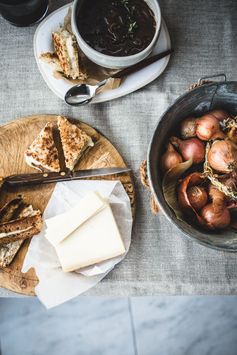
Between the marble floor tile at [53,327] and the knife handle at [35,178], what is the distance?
21.3 inches

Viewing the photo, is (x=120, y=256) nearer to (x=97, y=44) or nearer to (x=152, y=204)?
(x=152, y=204)

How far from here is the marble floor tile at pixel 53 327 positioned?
1.21 meters

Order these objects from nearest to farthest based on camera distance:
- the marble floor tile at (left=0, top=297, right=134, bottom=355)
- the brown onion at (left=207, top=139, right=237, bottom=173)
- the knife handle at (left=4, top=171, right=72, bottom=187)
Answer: the brown onion at (left=207, top=139, right=237, bottom=173) → the knife handle at (left=4, top=171, right=72, bottom=187) → the marble floor tile at (left=0, top=297, right=134, bottom=355)

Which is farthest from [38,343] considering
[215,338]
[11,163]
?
[11,163]

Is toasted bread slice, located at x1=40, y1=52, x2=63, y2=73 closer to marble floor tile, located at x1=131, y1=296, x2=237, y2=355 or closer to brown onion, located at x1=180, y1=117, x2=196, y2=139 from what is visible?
brown onion, located at x1=180, y1=117, x2=196, y2=139

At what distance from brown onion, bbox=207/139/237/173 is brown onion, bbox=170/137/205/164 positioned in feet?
0.10

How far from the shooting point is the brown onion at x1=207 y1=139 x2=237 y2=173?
0.68 meters

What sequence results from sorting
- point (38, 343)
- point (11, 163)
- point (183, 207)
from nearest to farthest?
point (183, 207) < point (11, 163) < point (38, 343)

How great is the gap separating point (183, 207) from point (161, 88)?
0.29 m

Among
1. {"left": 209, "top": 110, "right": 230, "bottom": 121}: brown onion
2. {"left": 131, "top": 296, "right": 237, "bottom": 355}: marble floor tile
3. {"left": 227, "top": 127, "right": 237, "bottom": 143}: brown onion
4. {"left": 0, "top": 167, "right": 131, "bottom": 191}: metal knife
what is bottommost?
{"left": 131, "top": 296, "right": 237, "bottom": 355}: marble floor tile

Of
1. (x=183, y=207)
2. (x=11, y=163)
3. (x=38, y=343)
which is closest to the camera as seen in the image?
(x=183, y=207)

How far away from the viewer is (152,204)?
79 cm

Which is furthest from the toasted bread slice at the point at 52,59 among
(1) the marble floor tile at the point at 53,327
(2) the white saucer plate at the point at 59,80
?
(1) the marble floor tile at the point at 53,327

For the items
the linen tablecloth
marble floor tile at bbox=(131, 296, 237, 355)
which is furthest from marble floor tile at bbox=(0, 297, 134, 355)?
the linen tablecloth
